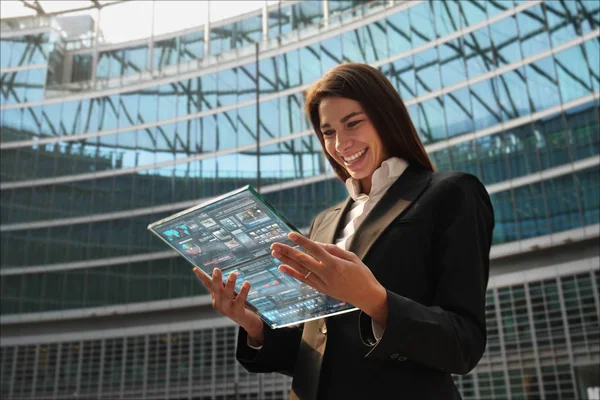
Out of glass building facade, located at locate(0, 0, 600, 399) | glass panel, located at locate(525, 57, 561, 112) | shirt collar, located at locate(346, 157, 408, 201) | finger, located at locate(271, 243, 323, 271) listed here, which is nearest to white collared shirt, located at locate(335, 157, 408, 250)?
shirt collar, located at locate(346, 157, 408, 201)

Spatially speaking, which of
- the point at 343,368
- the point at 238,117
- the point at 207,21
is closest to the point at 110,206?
the point at 238,117

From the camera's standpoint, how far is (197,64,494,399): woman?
4.49 feet

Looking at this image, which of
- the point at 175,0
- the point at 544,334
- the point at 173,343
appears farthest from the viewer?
the point at 175,0

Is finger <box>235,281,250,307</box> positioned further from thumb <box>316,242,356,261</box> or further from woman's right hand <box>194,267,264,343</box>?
thumb <box>316,242,356,261</box>

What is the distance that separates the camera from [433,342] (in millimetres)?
1380

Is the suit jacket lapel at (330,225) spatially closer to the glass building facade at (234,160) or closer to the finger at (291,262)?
the finger at (291,262)

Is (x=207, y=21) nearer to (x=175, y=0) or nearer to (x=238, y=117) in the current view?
(x=175, y=0)

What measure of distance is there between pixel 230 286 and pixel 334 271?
1.73ft

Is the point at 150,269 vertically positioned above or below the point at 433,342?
below

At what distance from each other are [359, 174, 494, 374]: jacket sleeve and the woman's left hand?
0.06 m

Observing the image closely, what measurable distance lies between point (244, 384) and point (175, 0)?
905 inches

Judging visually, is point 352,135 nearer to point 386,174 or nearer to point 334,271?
point 386,174

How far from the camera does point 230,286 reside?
A: 5.82ft

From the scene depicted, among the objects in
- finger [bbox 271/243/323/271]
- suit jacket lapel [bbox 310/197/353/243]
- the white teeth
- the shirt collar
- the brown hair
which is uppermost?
the brown hair
